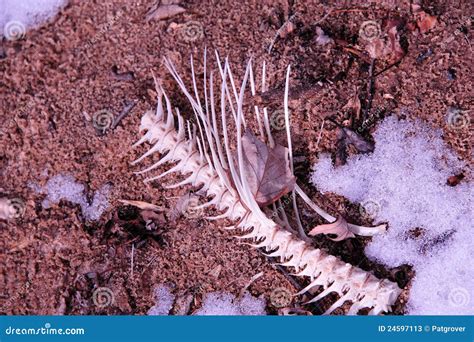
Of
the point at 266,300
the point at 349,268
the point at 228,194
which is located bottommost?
the point at 266,300

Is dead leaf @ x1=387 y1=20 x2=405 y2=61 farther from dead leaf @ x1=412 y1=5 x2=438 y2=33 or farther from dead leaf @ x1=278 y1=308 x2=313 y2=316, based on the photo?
dead leaf @ x1=278 y1=308 x2=313 y2=316

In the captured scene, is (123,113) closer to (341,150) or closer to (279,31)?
(279,31)

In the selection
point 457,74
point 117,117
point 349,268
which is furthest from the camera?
point 117,117

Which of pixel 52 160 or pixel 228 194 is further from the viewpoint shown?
pixel 52 160

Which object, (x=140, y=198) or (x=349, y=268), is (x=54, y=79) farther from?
(x=349, y=268)

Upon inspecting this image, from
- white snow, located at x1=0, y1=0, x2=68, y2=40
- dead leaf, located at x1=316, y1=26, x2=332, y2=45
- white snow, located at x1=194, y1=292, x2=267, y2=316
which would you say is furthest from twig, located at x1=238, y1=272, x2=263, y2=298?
white snow, located at x1=0, y1=0, x2=68, y2=40

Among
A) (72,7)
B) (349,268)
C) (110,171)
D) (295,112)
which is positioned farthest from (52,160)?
(349,268)
